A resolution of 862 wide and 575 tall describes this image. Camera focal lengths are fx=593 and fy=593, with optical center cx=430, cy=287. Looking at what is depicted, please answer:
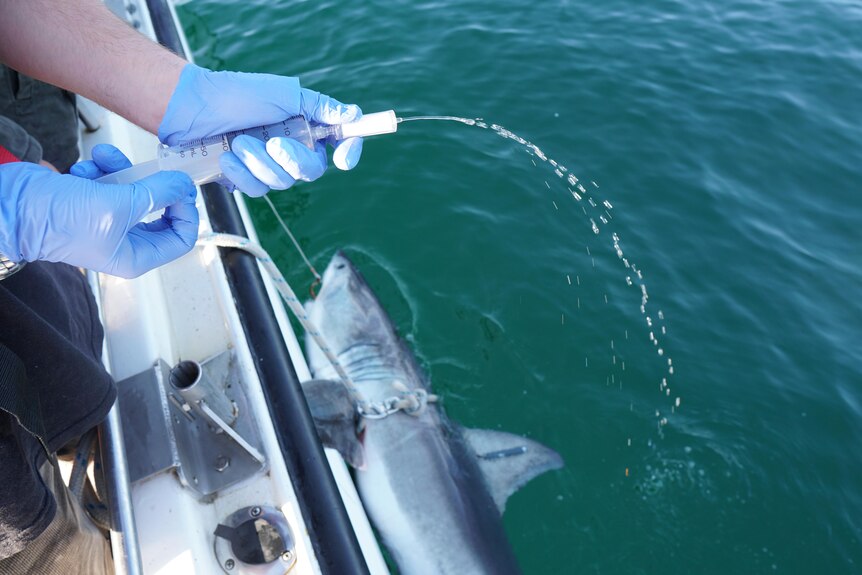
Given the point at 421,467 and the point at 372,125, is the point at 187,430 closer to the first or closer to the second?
the point at 372,125

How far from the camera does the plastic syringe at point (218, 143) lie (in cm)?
216

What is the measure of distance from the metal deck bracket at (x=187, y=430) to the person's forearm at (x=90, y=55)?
1052 millimetres

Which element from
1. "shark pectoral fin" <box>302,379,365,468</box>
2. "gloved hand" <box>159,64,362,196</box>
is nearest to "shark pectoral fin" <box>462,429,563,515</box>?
"shark pectoral fin" <box>302,379,365,468</box>

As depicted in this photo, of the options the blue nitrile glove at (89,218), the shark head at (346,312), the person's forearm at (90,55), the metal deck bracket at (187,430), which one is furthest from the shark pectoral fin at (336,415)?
the person's forearm at (90,55)

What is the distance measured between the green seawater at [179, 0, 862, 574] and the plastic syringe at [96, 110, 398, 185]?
2.77 meters

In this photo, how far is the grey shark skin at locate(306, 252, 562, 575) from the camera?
3.72 meters

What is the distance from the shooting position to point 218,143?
2.27 metres

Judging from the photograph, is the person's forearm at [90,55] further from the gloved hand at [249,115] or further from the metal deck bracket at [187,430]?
the metal deck bracket at [187,430]

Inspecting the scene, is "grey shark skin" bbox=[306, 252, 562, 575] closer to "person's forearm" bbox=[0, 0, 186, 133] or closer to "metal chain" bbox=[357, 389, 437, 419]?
"metal chain" bbox=[357, 389, 437, 419]

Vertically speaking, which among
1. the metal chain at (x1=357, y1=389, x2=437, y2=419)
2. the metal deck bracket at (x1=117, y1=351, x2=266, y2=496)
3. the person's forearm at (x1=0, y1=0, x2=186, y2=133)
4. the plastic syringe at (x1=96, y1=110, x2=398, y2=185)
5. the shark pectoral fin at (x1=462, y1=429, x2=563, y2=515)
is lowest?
the shark pectoral fin at (x1=462, y1=429, x2=563, y2=515)

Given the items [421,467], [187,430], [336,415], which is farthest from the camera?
[421,467]

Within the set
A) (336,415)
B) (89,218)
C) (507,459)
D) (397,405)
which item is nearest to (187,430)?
(89,218)

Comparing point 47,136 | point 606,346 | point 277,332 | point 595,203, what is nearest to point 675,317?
point 606,346

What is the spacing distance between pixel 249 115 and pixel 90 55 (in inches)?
23.4
